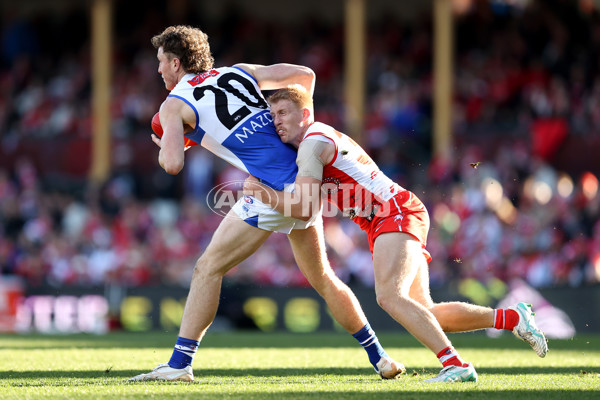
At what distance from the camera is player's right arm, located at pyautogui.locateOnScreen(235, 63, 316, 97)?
6469mm

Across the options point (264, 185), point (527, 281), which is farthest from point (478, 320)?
point (527, 281)

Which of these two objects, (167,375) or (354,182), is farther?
(354,182)

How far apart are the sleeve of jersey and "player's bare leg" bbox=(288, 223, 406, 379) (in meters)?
0.51

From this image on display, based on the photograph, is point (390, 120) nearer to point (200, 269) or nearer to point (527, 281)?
point (527, 281)

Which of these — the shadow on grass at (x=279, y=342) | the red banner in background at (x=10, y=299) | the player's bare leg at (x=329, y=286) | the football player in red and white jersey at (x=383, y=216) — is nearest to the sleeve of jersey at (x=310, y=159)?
the football player in red and white jersey at (x=383, y=216)

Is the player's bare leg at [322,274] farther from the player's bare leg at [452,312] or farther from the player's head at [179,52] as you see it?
the player's head at [179,52]

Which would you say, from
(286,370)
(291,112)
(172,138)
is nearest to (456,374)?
(286,370)

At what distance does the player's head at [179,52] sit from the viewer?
20.8 ft

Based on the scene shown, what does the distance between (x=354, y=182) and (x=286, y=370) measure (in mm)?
1708

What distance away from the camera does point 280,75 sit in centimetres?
648

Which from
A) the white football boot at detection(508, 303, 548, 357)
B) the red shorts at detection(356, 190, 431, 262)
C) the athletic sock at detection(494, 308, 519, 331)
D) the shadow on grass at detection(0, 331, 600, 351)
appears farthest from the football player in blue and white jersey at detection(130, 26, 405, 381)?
the shadow on grass at detection(0, 331, 600, 351)

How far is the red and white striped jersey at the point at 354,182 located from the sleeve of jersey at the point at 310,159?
166mm

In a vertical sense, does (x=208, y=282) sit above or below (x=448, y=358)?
above

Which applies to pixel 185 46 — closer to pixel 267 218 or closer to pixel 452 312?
pixel 267 218
